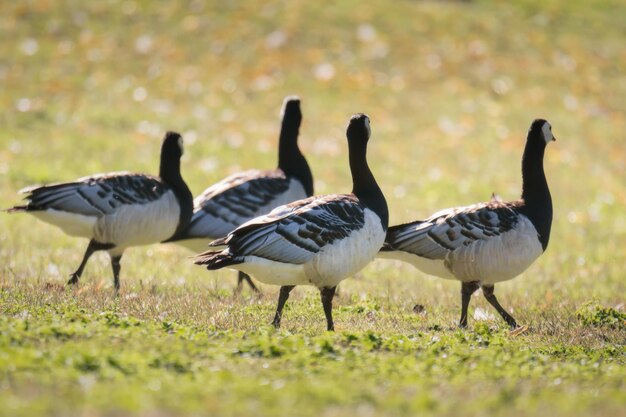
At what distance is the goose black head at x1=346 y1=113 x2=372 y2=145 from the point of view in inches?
458

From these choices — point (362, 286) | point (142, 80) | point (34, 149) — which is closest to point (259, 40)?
point (142, 80)

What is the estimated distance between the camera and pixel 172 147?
13.9 m

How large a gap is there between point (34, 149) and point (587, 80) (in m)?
18.8

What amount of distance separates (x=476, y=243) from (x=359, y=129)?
205cm

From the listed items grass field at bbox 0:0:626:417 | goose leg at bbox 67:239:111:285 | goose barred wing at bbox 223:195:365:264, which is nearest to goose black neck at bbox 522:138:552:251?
grass field at bbox 0:0:626:417

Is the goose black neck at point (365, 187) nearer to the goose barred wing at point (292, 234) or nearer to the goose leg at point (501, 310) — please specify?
the goose barred wing at point (292, 234)

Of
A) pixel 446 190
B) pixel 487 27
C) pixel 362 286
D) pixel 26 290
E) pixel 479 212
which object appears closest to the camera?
pixel 26 290

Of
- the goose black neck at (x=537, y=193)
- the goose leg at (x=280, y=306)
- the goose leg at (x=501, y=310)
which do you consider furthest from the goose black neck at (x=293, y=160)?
the goose leg at (x=280, y=306)

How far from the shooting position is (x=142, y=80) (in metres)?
29.1

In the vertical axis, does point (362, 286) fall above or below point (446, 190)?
below

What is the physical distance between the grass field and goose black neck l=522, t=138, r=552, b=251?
119cm

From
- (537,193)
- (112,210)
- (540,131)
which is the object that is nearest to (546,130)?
(540,131)

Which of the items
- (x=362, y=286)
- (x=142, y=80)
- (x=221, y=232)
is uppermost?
(x=142, y=80)

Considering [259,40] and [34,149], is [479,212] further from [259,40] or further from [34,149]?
[259,40]
